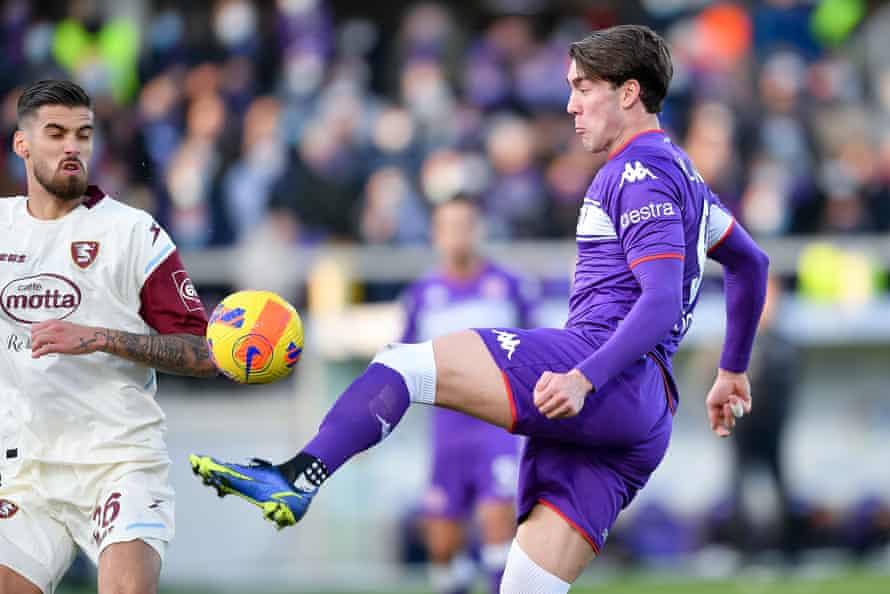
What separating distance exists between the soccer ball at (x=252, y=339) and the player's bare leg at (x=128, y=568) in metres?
0.74

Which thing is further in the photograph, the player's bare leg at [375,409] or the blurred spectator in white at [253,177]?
the blurred spectator in white at [253,177]

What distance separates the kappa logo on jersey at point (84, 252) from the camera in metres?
6.10

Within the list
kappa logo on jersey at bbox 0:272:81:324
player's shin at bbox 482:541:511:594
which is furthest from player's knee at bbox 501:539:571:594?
player's shin at bbox 482:541:511:594

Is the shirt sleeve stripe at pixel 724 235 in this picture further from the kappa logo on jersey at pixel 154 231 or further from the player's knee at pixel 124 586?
the player's knee at pixel 124 586

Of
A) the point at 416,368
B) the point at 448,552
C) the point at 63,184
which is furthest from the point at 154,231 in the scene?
the point at 448,552

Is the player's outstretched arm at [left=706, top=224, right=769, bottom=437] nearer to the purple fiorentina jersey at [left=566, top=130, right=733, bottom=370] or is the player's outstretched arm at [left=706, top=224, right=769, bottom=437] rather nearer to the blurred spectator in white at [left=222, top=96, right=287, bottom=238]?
the purple fiorentina jersey at [left=566, top=130, right=733, bottom=370]

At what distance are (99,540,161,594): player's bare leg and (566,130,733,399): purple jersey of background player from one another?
6.03ft

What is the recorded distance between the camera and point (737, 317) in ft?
21.3

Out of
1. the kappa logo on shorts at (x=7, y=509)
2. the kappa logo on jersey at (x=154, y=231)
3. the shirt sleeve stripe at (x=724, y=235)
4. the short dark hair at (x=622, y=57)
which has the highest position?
the short dark hair at (x=622, y=57)

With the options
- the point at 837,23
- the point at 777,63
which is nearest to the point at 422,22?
the point at 777,63

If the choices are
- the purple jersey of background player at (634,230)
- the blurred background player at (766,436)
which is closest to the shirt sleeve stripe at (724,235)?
the purple jersey of background player at (634,230)

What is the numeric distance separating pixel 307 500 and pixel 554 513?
4.09 ft

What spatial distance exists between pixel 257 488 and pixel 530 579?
138 centimetres

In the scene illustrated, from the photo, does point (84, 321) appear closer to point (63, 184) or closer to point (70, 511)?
point (63, 184)
